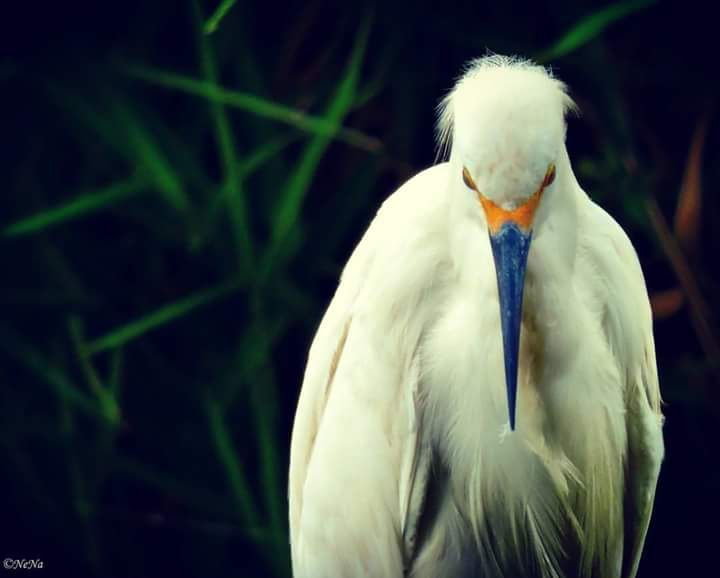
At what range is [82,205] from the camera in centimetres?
157

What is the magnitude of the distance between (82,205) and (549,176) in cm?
87

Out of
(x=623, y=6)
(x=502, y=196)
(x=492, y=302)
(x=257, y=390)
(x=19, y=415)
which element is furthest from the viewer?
(x=19, y=415)

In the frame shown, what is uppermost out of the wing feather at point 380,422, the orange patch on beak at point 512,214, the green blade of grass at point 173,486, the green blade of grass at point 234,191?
the green blade of grass at point 234,191

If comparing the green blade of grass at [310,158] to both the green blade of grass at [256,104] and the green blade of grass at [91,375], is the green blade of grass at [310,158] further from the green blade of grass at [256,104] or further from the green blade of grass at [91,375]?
the green blade of grass at [91,375]

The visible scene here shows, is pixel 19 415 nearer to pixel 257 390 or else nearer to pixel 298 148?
pixel 257 390

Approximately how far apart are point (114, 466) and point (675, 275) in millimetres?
922

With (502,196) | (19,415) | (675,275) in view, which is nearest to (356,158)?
(675,275)

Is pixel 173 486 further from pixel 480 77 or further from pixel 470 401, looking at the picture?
pixel 480 77

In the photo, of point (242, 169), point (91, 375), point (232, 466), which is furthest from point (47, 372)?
point (242, 169)

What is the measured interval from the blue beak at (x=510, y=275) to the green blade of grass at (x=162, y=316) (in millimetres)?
777

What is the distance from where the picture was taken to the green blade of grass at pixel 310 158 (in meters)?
1.57

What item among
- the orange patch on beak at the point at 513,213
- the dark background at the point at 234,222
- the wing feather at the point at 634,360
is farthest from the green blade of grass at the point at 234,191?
the orange patch on beak at the point at 513,213

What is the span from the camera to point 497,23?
1664mm

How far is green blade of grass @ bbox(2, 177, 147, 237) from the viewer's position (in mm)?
1549
